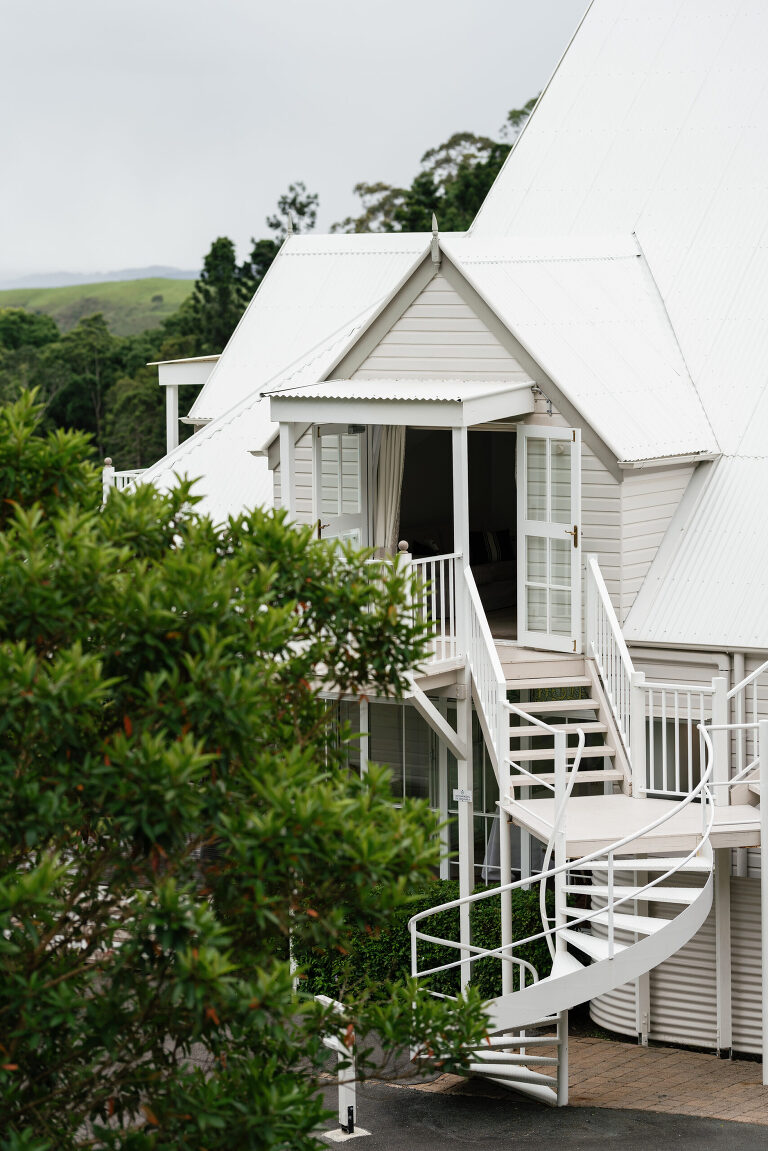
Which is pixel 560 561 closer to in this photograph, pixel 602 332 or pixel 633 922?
pixel 602 332

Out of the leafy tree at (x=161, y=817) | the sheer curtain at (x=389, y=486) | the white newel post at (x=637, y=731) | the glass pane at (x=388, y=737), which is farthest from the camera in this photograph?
the glass pane at (x=388, y=737)

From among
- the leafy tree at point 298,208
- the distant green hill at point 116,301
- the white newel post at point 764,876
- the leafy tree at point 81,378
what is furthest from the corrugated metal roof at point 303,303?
the distant green hill at point 116,301

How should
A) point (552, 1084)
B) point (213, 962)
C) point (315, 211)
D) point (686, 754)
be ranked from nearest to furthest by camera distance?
point (213, 962)
point (552, 1084)
point (686, 754)
point (315, 211)

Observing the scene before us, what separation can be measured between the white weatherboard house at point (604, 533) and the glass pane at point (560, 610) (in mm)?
28

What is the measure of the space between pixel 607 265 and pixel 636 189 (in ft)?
4.90

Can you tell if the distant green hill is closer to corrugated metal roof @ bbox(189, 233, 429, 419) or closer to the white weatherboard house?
corrugated metal roof @ bbox(189, 233, 429, 419)

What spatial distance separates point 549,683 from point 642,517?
194cm

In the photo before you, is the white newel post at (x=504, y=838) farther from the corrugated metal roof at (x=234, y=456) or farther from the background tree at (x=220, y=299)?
the background tree at (x=220, y=299)

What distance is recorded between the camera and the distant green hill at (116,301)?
134 metres

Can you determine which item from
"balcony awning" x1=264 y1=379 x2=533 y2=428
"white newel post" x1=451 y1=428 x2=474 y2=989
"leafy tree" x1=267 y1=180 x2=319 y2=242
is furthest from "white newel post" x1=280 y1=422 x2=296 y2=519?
"leafy tree" x1=267 y1=180 x2=319 y2=242

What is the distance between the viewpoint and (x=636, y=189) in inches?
787

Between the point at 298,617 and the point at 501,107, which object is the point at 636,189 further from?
the point at 501,107

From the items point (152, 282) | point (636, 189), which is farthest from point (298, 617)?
point (152, 282)

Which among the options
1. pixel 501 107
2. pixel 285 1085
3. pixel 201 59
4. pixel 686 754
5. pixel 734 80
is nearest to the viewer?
pixel 285 1085
